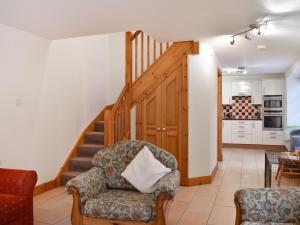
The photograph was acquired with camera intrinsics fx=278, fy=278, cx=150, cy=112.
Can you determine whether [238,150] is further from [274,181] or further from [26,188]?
[26,188]

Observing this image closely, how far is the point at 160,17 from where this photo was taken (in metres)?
3.38

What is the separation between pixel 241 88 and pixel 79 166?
6.40 metres

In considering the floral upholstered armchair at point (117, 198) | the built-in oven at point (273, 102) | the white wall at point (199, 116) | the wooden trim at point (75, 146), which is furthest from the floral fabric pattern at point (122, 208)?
the built-in oven at point (273, 102)

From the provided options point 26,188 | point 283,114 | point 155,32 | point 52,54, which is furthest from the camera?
point 283,114

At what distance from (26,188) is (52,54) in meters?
2.48

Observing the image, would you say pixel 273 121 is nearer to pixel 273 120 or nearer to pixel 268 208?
pixel 273 120

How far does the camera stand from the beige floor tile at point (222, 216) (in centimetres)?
329

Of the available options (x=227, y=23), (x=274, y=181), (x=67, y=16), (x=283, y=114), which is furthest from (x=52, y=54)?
(x=283, y=114)

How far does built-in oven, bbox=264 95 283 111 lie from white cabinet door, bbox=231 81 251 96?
0.61m

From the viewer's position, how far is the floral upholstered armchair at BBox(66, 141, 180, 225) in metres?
2.46

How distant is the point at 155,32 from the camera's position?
4059 mm

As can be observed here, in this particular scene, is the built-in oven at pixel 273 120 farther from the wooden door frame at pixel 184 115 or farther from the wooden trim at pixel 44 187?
the wooden trim at pixel 44 187

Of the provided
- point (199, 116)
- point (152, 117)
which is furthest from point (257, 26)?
point (152, 117)

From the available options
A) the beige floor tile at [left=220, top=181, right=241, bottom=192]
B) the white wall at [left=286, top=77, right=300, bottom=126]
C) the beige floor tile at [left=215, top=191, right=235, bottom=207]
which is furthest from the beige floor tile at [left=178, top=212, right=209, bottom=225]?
the white wall at [left=286, top=77, right=300, bottom=126]
